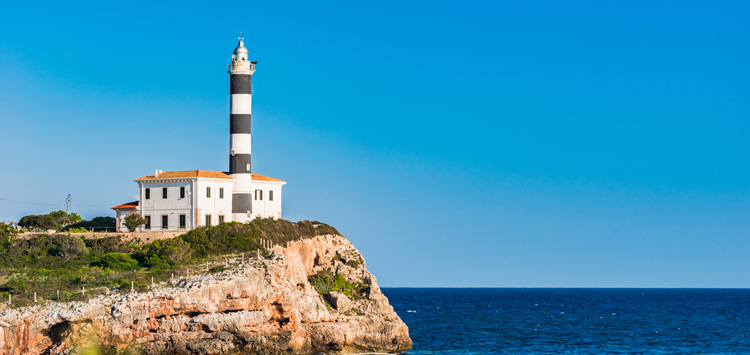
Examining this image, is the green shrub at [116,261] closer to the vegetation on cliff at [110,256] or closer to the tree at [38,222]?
the vegetation on cliff at [110,256]

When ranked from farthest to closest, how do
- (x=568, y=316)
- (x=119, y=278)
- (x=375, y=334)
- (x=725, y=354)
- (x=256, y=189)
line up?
(x=568, y=316)
(x=256, y=189)
(x=725, y=354)
(x=375, y=334)
(x=119, y=278)

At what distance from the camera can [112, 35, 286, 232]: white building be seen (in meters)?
60.8

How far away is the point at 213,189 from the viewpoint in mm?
61406

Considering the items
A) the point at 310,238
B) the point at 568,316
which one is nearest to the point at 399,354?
the point at 310,238

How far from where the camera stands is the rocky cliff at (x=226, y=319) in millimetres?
43750

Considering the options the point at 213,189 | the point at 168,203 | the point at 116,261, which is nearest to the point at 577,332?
the point at 213,189

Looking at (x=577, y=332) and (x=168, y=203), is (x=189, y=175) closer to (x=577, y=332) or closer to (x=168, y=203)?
(x=168, y=203)

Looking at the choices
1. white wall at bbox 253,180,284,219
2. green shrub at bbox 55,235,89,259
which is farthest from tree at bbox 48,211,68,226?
white wall at bbox 253,180,284,219

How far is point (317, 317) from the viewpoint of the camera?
168ft

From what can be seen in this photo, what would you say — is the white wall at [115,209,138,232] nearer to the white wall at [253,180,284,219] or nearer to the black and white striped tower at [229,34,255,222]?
the black and white striped tower at [229,34,255,222]

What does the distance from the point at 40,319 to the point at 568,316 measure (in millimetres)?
58299

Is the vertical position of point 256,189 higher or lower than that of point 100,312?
higher

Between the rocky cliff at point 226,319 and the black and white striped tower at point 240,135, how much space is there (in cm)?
818

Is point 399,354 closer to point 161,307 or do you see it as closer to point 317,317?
point 317,317
